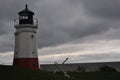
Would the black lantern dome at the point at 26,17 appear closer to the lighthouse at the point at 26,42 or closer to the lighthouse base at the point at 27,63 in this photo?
the lighthouse at the point at 26,42

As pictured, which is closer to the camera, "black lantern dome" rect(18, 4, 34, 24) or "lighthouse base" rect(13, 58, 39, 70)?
"lighthouse base" rect(13, 58, 39, 70)

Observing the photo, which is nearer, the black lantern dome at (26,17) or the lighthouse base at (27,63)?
the lighthouse base at (27,63)

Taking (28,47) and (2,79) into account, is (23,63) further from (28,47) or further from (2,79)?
(2,79)

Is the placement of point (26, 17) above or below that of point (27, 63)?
above

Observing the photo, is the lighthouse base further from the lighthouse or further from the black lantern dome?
the black lantern dome

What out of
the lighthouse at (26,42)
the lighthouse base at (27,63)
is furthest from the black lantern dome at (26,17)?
the lighthouse base at (27,63)

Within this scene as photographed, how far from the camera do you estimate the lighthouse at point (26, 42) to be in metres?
31.2

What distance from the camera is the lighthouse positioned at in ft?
102

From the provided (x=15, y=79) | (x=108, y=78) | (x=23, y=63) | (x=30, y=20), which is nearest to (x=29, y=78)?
(x=15, y=79)

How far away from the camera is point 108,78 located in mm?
35531

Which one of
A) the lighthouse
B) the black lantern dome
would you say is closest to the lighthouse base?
the lighthouse

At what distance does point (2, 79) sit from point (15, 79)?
102 centimetres

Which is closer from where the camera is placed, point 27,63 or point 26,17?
point 27,63

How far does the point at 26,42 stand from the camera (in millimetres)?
31469
